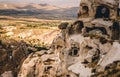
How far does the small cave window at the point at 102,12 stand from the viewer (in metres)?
94.7

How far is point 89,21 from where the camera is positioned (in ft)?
303

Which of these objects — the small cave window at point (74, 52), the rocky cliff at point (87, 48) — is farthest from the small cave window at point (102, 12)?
the small cave window at point (74, 52)

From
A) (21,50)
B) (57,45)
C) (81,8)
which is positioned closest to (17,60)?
(21,50)

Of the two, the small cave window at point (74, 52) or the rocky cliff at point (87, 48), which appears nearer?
the rocky cliff at point (87, 48)

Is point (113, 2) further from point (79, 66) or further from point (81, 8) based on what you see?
point (79, 66)

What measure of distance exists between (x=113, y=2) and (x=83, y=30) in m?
11.9

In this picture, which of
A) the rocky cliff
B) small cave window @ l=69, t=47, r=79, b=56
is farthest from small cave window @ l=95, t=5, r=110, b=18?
small cave window @ l=69, t=47, r=79, b=56

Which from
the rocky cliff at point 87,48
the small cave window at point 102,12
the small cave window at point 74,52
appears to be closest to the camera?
the rocky cliff at point 87,48

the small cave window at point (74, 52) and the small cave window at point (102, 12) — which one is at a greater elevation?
the small cave window at point (102, 12)

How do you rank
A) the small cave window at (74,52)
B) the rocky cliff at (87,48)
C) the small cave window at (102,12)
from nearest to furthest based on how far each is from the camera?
1. the rocky cliff at (87,48)
2. the small cave window at (74,52)
3. the small cave window at (102,12)

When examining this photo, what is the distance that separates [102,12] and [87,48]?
1717 cm

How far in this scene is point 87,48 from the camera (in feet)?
274

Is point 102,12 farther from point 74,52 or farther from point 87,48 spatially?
point 87,48

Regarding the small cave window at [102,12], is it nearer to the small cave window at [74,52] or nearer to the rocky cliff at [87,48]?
the rocky cliff at [87,48]
